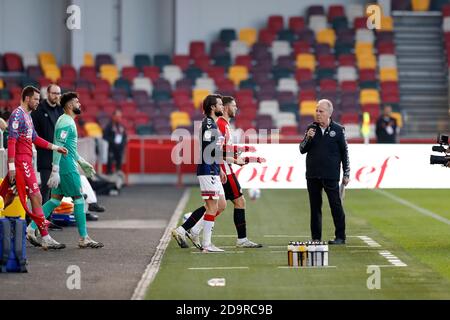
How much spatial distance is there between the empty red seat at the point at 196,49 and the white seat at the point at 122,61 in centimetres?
207

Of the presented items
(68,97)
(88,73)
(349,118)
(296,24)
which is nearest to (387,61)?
(296,24)

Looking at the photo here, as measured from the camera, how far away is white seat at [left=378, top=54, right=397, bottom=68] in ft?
139

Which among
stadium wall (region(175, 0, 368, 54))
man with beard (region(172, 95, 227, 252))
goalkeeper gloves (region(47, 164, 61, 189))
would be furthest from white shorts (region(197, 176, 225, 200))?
stadium wall (region(175, 0, 368, 54))

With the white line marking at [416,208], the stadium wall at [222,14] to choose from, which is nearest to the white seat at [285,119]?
the stadium wall at [222,14]

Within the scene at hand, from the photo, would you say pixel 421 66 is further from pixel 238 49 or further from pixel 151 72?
pixel 151 72

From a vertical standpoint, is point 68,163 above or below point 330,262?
above

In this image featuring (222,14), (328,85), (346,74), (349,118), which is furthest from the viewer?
(222,14)

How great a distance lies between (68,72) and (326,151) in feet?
81.4

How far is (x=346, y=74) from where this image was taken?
1655 inches

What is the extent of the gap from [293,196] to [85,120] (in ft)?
37.9

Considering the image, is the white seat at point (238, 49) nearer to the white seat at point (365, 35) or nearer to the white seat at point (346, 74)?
the white seat at point (346, 74)

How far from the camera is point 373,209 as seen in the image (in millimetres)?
24391
